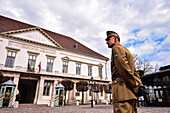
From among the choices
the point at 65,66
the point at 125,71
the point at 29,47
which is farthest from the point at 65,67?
the point at 125,71

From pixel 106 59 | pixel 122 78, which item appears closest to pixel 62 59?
pixel 106 59

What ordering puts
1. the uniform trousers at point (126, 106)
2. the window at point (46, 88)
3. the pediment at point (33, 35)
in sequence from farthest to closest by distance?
the window at point (46, 88) → the pediment at point (33, 35) → the uniform trousers at point (126, 106)

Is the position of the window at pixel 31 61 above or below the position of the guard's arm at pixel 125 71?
above

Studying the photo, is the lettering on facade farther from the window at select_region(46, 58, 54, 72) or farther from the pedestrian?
the pedestrian

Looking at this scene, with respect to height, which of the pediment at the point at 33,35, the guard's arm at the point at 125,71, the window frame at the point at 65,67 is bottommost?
the guard's arm at the point at 125,71

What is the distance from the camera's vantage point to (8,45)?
20750mm

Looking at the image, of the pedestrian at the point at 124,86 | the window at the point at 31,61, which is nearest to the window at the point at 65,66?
the window at the point at 31,61

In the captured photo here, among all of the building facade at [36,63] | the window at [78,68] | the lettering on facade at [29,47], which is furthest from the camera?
the window at [78,68]

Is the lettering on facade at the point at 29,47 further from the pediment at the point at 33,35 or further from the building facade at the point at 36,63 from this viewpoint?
the pediment at the point at 33,35

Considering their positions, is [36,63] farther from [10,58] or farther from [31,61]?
[10,58]

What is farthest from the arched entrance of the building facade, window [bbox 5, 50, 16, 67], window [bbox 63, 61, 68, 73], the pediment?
the pediment

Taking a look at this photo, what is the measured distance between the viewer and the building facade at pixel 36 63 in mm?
20453

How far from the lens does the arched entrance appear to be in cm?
2343

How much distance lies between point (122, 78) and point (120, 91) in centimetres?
24
